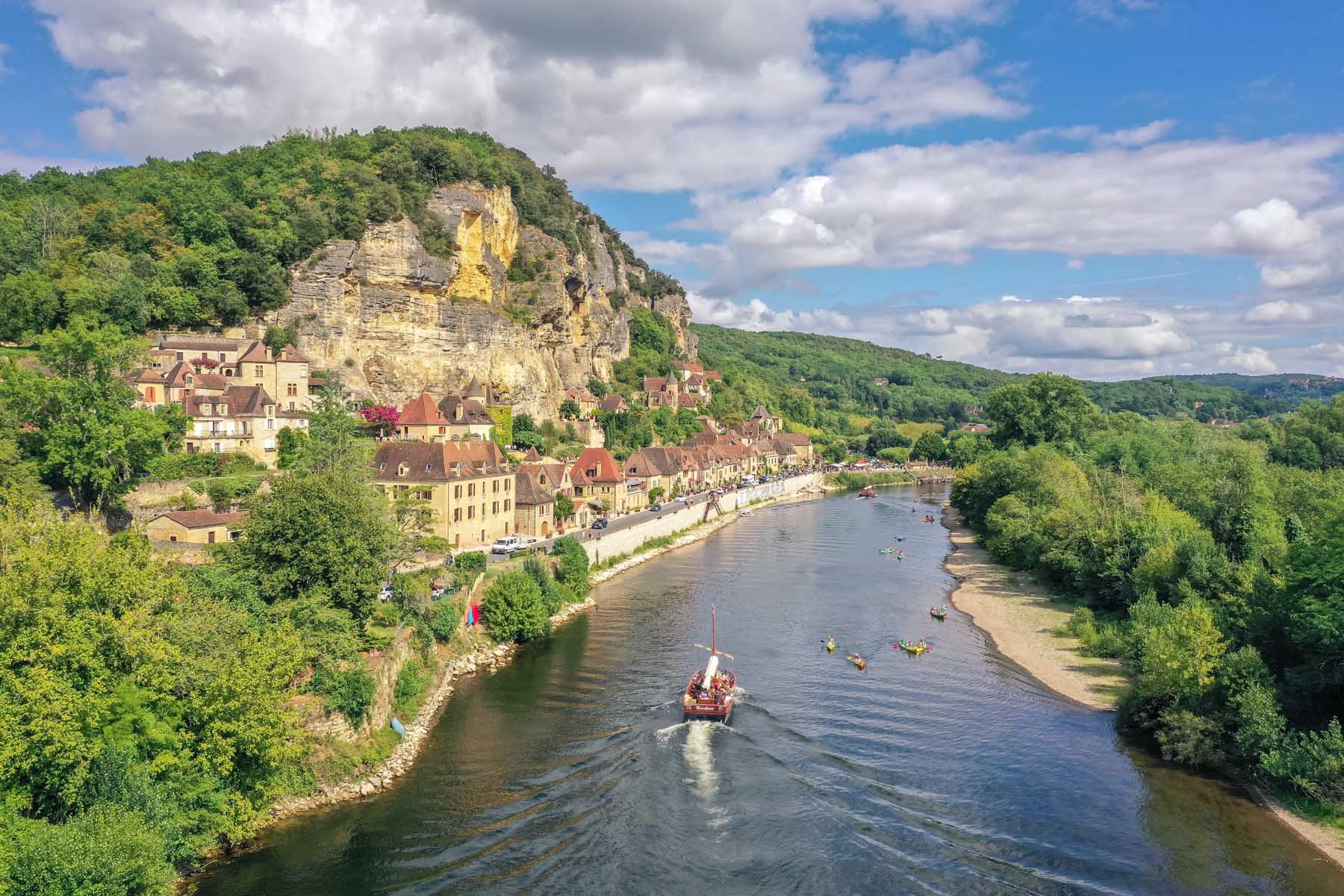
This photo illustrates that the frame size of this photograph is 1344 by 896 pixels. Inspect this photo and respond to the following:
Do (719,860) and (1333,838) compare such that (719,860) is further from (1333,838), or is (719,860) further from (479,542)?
(479,542)

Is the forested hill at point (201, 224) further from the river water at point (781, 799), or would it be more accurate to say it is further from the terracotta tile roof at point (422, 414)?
the river water at point (781, 799)

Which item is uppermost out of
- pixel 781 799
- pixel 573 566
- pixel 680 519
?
pixel 680 519

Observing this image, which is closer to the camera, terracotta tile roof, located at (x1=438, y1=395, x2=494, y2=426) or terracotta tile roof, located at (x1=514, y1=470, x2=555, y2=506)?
terracotta tile roof, located at (x1=514, y1=470, x2=555, y2=506)

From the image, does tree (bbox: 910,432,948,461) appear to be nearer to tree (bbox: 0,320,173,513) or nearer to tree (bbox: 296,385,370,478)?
tree (bbox: 296,385,370,478)

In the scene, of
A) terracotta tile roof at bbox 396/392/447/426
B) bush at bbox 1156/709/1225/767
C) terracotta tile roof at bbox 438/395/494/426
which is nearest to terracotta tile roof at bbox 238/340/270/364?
terracotta tile roof at bbox 396/392/447/426

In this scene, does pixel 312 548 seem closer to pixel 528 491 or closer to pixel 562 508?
pixel 528 491

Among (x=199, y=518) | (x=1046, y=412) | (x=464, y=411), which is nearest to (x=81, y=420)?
(x=199, y=518)
